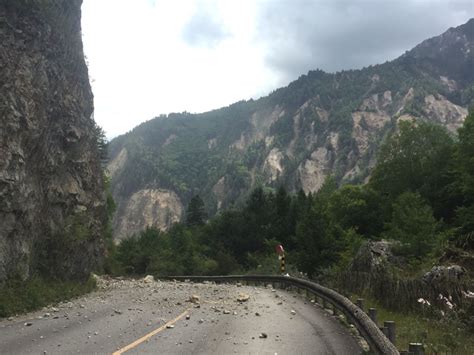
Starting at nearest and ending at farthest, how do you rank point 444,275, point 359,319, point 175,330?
point 359,319, point 175,330, point 444,275

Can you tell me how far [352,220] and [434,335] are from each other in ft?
163

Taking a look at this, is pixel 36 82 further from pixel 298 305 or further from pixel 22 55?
pixel 298 305

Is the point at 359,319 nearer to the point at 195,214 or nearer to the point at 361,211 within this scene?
the point at 361,211

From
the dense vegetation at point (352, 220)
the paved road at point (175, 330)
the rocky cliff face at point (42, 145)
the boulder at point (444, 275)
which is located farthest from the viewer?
the dense vegetation at point (352, 220)

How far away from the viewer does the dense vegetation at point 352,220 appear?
A: 1609 inches

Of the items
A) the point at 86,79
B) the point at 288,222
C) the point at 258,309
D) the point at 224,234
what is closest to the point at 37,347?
the point at 258,309

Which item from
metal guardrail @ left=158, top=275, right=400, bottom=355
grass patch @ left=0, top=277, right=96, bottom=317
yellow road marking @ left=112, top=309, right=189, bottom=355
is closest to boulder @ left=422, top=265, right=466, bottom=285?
metal guardrail @ left=158, top=275, right=400, bottom=355

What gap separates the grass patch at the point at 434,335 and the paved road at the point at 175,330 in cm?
108

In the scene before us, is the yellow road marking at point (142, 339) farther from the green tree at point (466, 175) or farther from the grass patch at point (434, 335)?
the green tree at point (466, 175)

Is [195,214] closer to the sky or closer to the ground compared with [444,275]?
closer to the ground

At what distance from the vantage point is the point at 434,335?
9.57 metres

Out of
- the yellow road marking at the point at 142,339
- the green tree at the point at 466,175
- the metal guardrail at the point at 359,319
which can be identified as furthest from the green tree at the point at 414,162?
the yellow road marking at the point at 142,339

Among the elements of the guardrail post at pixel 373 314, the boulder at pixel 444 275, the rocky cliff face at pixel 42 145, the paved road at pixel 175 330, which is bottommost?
the paved road at pixel 175 330

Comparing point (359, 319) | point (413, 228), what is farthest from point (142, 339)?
point (413, 228)
